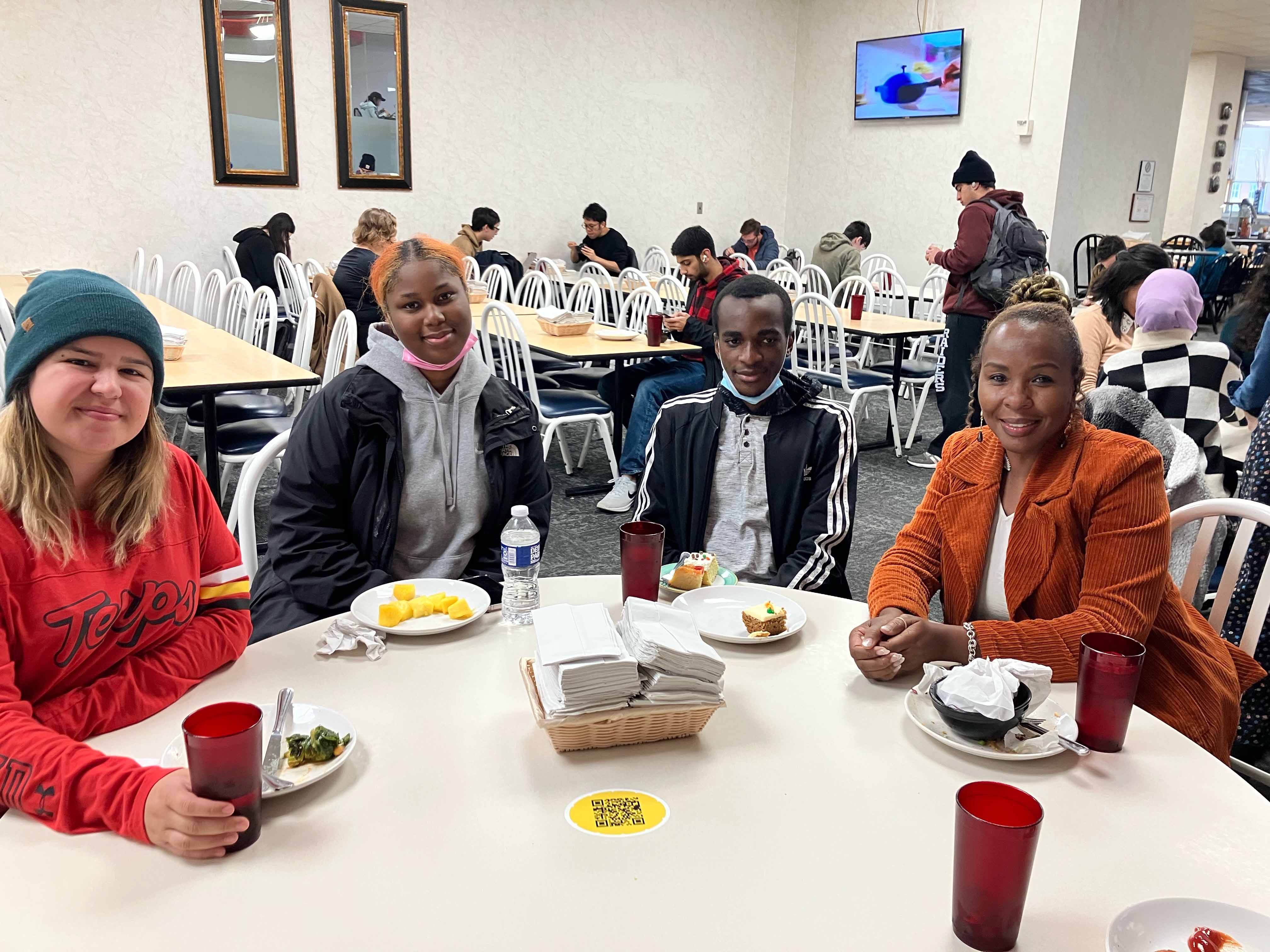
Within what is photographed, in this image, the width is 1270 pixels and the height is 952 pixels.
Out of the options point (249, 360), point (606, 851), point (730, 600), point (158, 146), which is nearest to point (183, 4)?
point (158, 146)

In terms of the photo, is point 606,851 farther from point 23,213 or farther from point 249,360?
point 23,213

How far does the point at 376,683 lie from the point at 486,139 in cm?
765

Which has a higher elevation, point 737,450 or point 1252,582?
point 737,450

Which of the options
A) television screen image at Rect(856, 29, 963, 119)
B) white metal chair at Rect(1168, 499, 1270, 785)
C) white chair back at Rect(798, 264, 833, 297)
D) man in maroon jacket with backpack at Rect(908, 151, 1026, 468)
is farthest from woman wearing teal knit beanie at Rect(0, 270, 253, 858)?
television screen image at Rect(856, 29, 963, 119)

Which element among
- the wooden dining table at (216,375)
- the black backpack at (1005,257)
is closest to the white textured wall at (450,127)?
the wooden dining table at (216,375)

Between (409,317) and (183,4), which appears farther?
(183,4)

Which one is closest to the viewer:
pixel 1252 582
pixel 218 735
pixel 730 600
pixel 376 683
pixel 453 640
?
pixel 218 735

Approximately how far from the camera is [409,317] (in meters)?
1.86

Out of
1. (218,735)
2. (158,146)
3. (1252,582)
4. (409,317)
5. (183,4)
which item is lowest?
(1252,582)

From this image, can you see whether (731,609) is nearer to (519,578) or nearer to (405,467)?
(519,578)

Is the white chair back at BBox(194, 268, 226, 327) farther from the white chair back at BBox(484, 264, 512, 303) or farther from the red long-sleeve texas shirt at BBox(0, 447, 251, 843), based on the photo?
the red long-sleeve texas shirt at BBox(0, 447, 251, 843)

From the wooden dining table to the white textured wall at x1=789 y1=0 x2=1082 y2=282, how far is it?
645 cm

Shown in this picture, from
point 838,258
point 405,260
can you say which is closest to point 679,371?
point 405,260

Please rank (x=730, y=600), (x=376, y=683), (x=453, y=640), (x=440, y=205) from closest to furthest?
(x=376, y=683) < (x=453, y=640) < (x=730, y=600) < (x=440, y=205)
